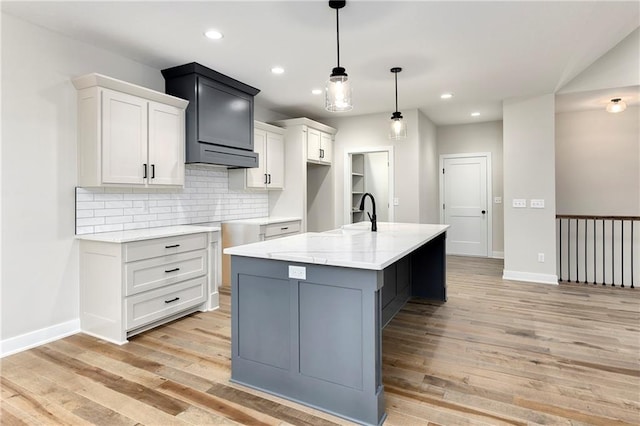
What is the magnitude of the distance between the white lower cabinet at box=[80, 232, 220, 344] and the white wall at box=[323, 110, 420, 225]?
3.27m

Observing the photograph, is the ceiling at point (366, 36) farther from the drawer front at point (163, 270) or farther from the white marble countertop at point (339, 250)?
the drawer front at point (163, 270)

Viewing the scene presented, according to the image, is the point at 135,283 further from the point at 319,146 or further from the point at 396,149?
the point at 396,149

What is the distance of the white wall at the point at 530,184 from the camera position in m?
4.95

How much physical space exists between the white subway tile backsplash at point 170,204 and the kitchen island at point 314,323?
6.02 feet

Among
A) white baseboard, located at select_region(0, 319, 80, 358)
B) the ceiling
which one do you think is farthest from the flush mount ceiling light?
white baseboard, located at select_region(0, 319, 80, 358)

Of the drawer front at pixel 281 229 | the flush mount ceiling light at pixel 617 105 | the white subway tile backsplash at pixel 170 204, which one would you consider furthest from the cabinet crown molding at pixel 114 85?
the flush mount ceiling light at pixel 617 105

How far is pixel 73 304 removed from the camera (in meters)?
3.19

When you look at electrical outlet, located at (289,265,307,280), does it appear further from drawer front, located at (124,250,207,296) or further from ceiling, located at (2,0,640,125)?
ceiling, located at (2,0,640,125)

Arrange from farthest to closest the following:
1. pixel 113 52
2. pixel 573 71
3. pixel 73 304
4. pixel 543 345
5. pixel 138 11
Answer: pixel 573 71
pixel 113 52
pixel 73 304
pixel 543 345
pixel 138 11

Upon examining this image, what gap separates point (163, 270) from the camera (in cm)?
328

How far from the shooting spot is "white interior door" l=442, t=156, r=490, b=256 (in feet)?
23.2

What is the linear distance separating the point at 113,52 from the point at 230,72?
1131 mm

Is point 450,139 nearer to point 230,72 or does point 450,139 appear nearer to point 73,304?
point 230,72

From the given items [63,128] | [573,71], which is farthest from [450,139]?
[63,128]
